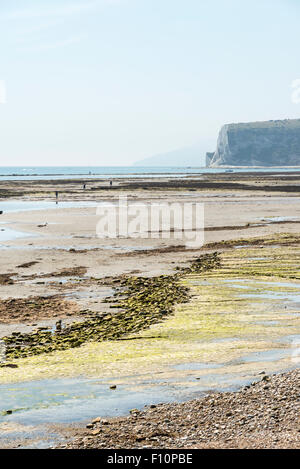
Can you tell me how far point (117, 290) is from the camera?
89.4ft

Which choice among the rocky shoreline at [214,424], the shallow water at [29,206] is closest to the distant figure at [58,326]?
the rocky shoreline at [214,424]

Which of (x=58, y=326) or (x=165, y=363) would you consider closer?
(x=165, y=363)

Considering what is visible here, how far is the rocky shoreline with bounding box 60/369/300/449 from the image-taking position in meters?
10.9

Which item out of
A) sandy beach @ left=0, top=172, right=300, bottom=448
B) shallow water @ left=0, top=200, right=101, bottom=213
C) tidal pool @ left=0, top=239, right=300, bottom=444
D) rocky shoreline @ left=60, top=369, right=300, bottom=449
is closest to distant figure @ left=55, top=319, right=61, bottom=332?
sandy beach @ left=0, top=172, right=300, bottom=448

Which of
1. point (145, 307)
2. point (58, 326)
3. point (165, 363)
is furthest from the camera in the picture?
point (145, 307)

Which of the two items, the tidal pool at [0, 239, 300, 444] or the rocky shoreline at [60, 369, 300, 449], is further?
the tidal pool at [0, 239, 300, 444]

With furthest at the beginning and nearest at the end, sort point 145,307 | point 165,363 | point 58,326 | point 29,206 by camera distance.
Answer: point 29,206
point 145,307
point 58,326
point 165,363

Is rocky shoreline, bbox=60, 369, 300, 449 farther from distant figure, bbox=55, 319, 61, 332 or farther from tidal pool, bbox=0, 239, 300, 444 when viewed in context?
distant figure, bbox=55, 319, 61, 332

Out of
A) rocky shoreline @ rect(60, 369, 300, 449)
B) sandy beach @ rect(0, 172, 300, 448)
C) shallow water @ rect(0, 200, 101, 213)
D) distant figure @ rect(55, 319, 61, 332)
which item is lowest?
distant figure @ rect(55, 319, 61, 332)

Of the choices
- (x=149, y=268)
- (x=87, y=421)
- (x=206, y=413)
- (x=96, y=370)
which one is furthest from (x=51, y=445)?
(x=149, y=268)

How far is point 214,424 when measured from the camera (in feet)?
38.7

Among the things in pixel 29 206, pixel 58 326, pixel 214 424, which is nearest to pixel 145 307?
pixel 58 326

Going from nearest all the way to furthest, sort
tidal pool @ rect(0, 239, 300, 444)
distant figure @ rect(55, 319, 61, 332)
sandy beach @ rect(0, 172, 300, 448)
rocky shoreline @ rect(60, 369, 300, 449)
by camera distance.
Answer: rocky shoreline @ rect(60, 369, 300, 449)
tidal pool @ rect(0, 239, 300, 444)
sandy beach @ rect(0, 172, 300, 448)
distant figure @ rect(55, 319, 61, 332)

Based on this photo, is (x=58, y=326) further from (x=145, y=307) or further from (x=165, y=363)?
(x=165, y=363)
